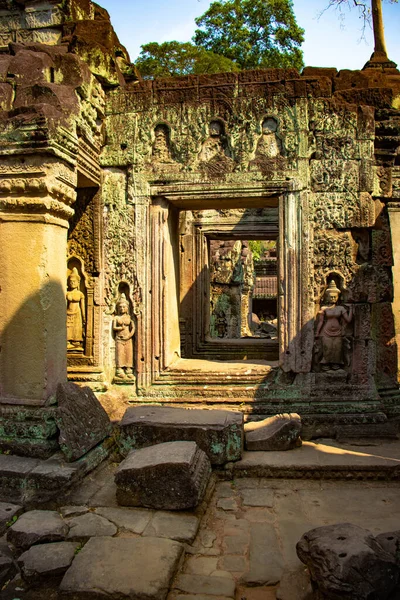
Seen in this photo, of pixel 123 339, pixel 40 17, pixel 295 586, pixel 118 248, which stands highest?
pixel 40 17

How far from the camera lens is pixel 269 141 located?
5.97 meters

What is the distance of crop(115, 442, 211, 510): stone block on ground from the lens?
11.9 ft

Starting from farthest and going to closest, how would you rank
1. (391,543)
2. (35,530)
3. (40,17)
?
1. (40,17)
2. (35,530)
3. (391,543)

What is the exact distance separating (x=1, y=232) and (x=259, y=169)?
9.82ft

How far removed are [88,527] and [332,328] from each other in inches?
140

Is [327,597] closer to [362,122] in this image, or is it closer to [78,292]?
[78,292]

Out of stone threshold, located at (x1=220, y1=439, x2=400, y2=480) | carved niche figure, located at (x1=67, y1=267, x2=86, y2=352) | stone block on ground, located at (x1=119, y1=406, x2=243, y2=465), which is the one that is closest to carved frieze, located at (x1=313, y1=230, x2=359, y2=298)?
stone threshold, located at (x1=220, y1=439, x2=400, y2=480)

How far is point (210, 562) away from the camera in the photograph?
309 cm

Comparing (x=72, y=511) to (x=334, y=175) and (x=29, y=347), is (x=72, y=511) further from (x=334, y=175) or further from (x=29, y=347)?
(x=334, y=175)

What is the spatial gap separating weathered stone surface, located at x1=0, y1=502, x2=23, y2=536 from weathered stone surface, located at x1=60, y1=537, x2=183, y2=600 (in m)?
0.79

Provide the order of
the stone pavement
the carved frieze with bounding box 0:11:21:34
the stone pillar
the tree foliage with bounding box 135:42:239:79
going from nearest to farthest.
Result: the stone pavement, the carved frieze with bounding box 0:11:21:34, the stone pillar, the tree foliage with bounding box 135:42:239:79

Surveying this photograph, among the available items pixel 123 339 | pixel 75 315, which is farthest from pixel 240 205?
pixel 75 315

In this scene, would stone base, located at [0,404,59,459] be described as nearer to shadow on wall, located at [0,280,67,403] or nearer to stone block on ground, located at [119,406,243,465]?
shadow on wall, located at [0,280,67,403]

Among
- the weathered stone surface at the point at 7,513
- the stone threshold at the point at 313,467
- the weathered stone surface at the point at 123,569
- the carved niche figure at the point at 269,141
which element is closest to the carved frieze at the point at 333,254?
the carved niche figure at the point at 269,141
